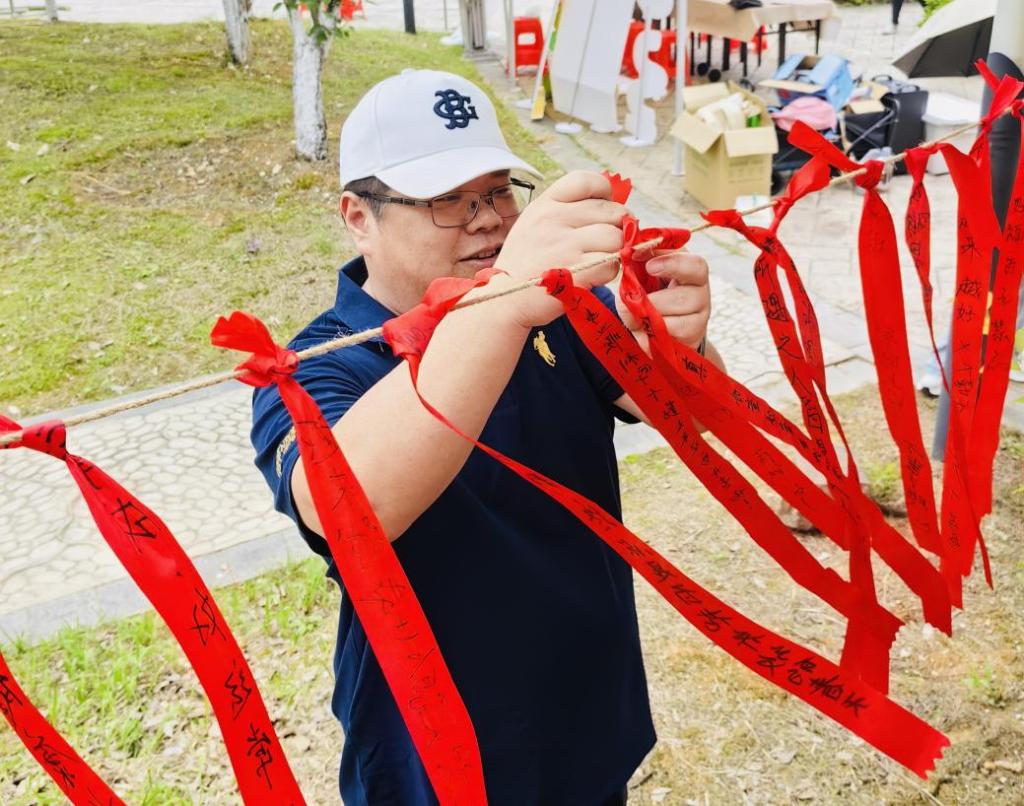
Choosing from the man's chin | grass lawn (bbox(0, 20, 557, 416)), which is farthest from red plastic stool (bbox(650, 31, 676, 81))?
the man's chin

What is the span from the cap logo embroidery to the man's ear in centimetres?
20

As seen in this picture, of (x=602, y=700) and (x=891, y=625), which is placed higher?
(x=891, y=625)

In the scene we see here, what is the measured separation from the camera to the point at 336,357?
1449mm

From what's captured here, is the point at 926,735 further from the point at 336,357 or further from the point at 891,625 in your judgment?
the point at 336,357

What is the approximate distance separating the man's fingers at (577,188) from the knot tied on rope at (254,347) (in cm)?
39

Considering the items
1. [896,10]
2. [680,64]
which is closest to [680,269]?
[680,64]

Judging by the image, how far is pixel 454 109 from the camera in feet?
5.30

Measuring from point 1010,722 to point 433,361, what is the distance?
2483 millimetres

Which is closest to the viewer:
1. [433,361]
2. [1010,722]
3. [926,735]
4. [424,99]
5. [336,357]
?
[433,361]

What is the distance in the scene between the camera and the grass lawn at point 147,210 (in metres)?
5.55

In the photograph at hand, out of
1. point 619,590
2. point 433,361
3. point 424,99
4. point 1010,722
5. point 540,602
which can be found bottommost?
point 1010,722

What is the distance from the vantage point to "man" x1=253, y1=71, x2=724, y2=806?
1.44 meters

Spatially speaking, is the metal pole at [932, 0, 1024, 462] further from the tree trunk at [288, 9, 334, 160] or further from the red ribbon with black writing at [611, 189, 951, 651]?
the tree trunk at [288, 9, 334, 160]

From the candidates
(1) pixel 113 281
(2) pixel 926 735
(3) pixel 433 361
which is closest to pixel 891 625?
(2) pixel 926 735
